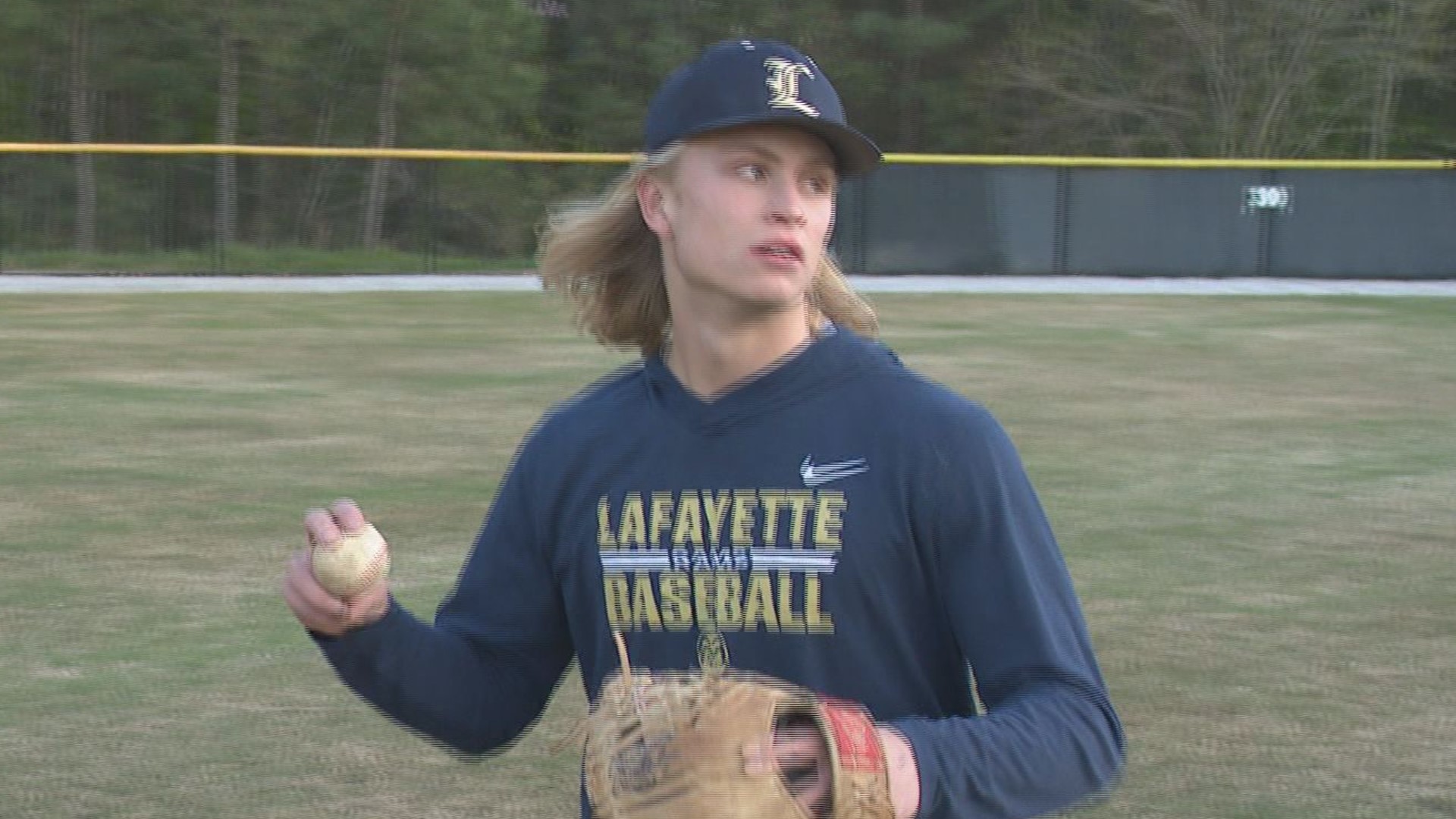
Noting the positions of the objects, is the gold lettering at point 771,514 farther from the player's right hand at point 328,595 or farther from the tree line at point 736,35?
the tree line at point 736,35

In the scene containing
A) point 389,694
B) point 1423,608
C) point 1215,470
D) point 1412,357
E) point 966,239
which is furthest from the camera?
point 966,239

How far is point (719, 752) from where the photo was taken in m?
2.14

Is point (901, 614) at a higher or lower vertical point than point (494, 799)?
higher

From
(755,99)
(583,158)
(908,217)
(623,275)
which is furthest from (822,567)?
(583,158)

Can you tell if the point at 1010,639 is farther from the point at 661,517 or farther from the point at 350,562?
the point at 350,562

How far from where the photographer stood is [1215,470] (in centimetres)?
1081

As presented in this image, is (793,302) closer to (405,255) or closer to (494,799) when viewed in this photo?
(494,799)

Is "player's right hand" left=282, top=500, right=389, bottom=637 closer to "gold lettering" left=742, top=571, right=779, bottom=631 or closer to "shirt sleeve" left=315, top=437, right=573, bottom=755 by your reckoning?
"shirt sleeve" left=315, top=437, right=573, bottom=755

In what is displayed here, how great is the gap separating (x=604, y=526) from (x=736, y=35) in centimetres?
3951

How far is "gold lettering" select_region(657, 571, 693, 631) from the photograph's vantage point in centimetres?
262

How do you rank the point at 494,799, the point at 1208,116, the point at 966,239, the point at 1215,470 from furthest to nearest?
1. the point at 1208,116
2. the point at 966,239
3. the point at 1215,470
4. the point at 494,799

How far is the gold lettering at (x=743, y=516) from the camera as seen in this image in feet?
8.45

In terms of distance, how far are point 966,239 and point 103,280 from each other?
10836mm

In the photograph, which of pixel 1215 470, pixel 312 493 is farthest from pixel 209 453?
pixel 1215 470
